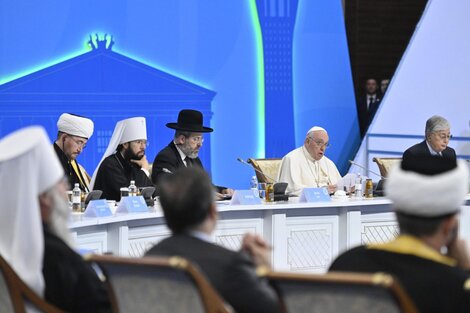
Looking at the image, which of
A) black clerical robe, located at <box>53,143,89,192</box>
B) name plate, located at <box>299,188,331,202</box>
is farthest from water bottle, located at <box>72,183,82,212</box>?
name plate, located at <box>299,188,331,202</box>

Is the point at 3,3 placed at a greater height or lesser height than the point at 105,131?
greater

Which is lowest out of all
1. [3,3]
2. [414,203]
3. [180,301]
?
[180,301]

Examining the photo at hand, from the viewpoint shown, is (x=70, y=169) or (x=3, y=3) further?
(x=3, y=3)

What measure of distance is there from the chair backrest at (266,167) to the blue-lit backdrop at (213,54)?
1.76 metres

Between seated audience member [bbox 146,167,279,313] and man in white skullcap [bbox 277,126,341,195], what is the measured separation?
15.9 feet

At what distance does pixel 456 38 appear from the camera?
10430mm

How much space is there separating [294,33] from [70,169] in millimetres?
4197

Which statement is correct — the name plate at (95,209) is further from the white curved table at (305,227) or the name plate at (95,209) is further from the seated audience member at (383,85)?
the seated audience member at (383,85)

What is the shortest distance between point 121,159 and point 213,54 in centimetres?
320

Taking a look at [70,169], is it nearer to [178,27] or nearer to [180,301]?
[178,27]

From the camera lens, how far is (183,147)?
685 centimetres

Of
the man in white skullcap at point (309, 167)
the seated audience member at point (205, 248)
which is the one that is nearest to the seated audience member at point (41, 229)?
the seated audience member at point (205, 248)

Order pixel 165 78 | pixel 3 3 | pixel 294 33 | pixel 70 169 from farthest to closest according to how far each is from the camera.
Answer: pixel 294 33 → pixel 165 78 → pixel 3 3 → pixel 70 169

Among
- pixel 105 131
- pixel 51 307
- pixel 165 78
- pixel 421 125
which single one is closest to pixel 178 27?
pixel 165 78
